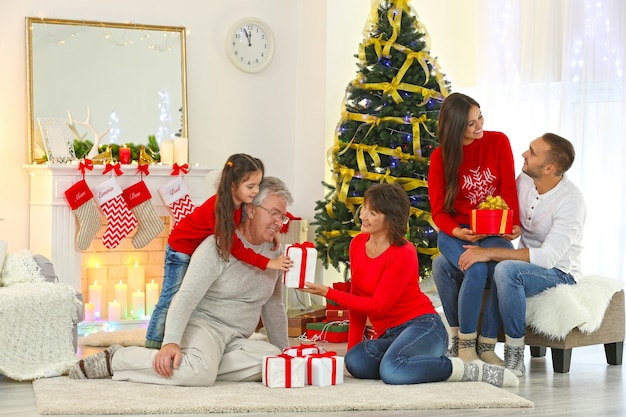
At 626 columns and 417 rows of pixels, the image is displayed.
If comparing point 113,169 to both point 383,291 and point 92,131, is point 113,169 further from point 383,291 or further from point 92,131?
point 383,291

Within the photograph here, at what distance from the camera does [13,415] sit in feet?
11.4

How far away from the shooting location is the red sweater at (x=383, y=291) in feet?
13.1

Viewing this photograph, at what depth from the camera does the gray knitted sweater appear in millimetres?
3846

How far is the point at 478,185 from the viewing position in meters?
4.63

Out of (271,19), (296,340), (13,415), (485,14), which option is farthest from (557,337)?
(271,19)

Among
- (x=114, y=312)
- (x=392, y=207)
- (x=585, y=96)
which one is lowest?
(x=114, y=312)

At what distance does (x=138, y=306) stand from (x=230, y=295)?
107 inches

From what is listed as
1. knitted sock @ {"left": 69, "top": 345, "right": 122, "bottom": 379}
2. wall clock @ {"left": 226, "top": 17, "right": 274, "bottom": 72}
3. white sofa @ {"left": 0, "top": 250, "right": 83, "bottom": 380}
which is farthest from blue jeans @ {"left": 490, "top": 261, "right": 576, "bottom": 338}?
wall clock @ {"left": 226, "top": 17, "right": 274, "bottom": 72}

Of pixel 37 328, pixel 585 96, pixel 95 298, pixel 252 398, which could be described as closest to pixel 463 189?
pixel 252 398

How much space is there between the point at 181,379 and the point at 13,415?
67 cm

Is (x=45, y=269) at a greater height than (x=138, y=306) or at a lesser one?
greater

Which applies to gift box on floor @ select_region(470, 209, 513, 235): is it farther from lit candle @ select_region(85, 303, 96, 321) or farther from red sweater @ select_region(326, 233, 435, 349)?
lit candle @ select_region(85, 303, 96, 321)

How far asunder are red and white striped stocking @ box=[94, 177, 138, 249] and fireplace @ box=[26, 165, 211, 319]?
0.09 meters

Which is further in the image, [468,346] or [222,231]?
[468,346]
